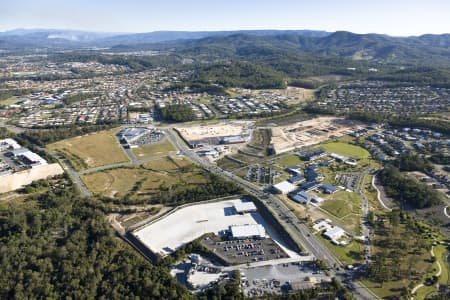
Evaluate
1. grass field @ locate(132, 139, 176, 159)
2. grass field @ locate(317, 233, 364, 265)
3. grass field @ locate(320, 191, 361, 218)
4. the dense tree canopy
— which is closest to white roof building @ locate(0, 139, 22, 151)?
grass field @ locate(132, 139, 176, 159)

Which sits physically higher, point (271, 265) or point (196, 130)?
point (196, 130)

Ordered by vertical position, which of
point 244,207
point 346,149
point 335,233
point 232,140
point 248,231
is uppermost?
point 232,140

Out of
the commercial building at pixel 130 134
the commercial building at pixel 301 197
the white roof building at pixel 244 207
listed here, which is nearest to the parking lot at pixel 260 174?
the commercial building at pixel 301 197

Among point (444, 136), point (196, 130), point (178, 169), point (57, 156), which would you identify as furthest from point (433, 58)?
point (57, 156)

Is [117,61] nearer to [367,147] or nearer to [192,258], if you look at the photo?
[367,147]

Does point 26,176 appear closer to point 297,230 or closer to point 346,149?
point 297,230

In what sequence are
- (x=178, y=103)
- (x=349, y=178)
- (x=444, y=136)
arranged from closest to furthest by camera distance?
(x=349, y=178)
(x=444, y=136)
(x=178, y=103)

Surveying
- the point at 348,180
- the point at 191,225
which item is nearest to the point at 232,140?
the point at 348,180

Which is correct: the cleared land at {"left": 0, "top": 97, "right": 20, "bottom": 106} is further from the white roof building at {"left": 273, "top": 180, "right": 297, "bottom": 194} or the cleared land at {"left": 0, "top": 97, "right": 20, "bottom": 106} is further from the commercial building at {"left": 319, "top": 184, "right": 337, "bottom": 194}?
the commercial building at {"left": 319, "top": 184, "right": 337, "bottom": 194}
